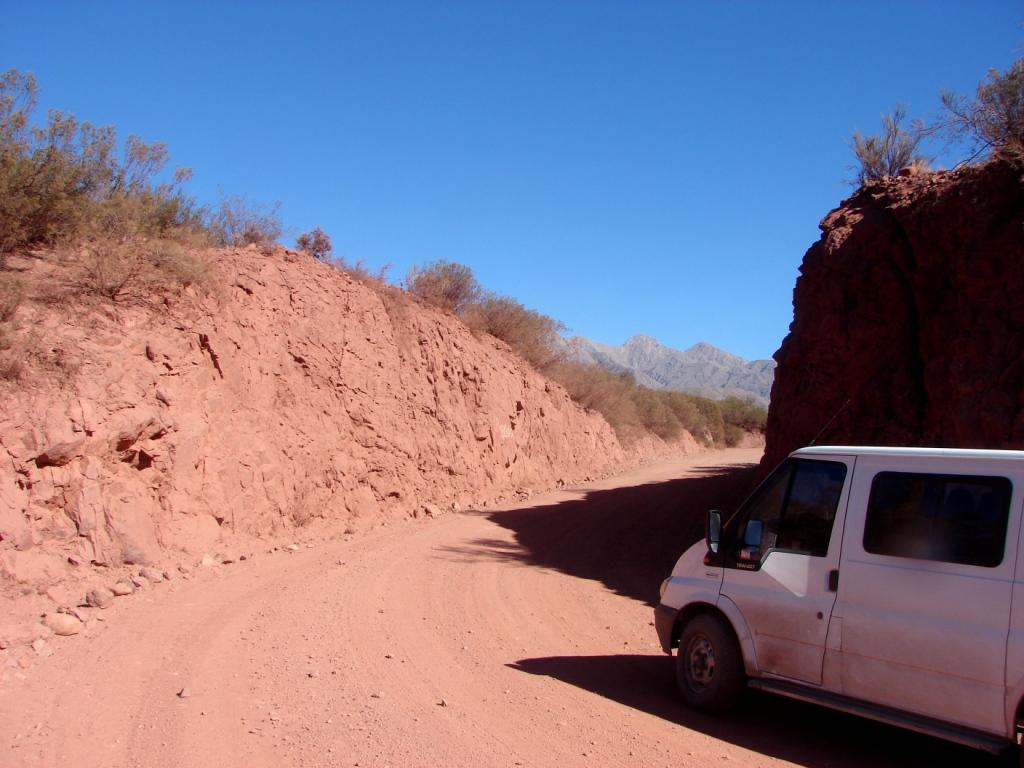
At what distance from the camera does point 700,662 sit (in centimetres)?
657

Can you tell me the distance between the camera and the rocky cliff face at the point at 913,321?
9586mm

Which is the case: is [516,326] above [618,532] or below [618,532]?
above

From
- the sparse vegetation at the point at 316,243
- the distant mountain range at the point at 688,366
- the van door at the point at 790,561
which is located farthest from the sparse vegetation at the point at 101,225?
the distant mountain range at the point at 688,366

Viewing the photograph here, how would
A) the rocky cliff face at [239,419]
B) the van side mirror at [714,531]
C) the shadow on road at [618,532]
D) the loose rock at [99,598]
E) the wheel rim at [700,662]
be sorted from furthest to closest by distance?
the shadow on road at [618,532] < the rocky cliff face at [239,419] < the loose rock at [99,598] < the van side mirror at [714,531] < the wheel rim at [700,662]

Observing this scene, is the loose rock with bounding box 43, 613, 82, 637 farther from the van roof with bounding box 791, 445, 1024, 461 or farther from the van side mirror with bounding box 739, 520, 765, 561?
the van roof with bounding box 791, 445, 1024, 461

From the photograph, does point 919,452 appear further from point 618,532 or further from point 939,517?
point 618,532

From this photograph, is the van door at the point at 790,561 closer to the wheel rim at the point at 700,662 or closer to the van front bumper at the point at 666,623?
the wheel rim at the point at 700,662

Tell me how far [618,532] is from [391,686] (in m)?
9.34

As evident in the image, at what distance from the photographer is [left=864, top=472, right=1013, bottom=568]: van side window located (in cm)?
501

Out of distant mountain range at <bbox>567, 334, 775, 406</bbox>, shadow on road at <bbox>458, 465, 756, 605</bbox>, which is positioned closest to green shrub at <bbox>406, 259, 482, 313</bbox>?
shadow on road at <bbox>458, 465, 756, 605</bbox>

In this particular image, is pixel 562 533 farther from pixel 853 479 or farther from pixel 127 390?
pixel 853 479

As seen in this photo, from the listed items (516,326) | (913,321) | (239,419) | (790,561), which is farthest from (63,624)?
(516,326)

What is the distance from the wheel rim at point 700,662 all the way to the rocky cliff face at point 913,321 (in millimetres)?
4575

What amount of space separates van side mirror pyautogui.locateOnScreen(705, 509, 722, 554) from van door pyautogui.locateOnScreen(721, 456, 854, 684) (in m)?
0.10
